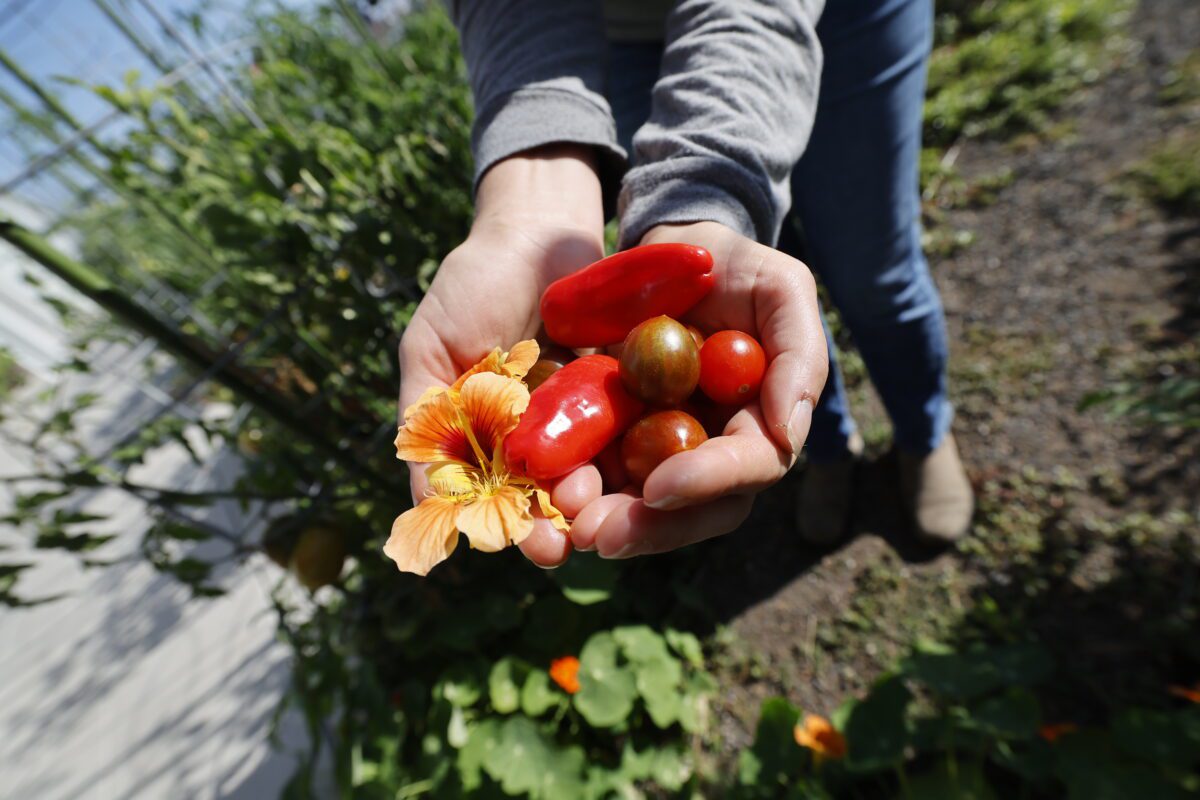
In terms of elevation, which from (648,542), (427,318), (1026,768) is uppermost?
(427,318)

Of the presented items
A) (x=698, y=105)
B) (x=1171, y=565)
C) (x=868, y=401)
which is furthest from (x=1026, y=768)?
(x=698, y=105)

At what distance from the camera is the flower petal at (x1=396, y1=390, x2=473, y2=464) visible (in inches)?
42.9

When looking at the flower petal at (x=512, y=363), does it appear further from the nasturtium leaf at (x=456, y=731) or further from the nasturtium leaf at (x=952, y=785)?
the nasturtium leaf at (x=952, y=785)

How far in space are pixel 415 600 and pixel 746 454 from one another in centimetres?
142

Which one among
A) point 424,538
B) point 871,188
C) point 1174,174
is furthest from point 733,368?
point 1174,174

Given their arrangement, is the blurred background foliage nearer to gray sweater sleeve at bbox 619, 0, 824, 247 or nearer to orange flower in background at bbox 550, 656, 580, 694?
orange flower in background at bbox 550, 656, 580, 694

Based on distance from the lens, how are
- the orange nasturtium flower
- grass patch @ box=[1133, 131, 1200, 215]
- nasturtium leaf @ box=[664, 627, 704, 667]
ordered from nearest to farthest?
the orange nasturtium flower
nasturtium leaf @ box=[664, 627, 704, 667]
grass patch @ box=[1133, 131, 1200, 215]

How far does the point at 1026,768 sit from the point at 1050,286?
1.94 metres

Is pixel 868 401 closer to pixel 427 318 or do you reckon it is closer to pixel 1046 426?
pixel 1046 426

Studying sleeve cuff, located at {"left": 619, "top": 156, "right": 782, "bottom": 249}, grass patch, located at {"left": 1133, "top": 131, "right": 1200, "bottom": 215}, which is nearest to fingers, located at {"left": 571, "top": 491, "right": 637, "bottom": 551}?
sleeve cuff, located at {"left": 619, "top": 156, "right": 782, "bottom": 249}

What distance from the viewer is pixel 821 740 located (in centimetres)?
164

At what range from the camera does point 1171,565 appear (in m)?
1.81

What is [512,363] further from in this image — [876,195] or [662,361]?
[876,195]

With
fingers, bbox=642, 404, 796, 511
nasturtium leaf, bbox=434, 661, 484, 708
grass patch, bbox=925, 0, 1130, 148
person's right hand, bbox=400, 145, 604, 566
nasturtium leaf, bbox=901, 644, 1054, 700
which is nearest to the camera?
fingers, bbox=642, 404, 796, 511
